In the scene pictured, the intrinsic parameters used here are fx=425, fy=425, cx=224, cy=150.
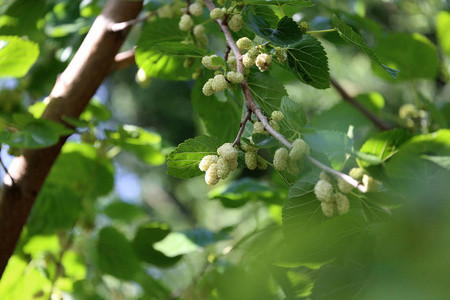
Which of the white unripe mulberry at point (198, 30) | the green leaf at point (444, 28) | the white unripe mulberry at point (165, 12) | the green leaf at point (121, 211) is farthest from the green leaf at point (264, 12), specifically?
the green leaf at point (121, 211)

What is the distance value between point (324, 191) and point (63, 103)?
420mm

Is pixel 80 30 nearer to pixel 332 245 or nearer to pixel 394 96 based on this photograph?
pixel 332 245

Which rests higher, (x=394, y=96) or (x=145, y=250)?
(x=145, y=250)

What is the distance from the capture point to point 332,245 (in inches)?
12.2

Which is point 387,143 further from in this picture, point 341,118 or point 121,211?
point 121,211

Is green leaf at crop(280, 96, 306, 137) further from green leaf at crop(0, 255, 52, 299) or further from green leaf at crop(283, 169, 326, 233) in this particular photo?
green leaf at crop(0, 255, 52, 299)

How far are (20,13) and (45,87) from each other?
0.17 metres

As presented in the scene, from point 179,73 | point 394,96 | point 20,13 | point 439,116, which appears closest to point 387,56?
point 439,116

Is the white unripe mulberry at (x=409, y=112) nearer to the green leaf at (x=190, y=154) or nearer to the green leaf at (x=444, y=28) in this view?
the green leaf at (x=444, y=28)

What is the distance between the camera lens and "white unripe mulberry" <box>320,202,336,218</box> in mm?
291

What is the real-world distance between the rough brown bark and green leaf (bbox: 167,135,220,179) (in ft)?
0.96

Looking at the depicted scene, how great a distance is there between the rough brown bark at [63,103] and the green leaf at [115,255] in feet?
0.71

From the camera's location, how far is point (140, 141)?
0.76 meters

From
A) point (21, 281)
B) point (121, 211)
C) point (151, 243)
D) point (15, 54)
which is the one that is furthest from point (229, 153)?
point (121, 211)
